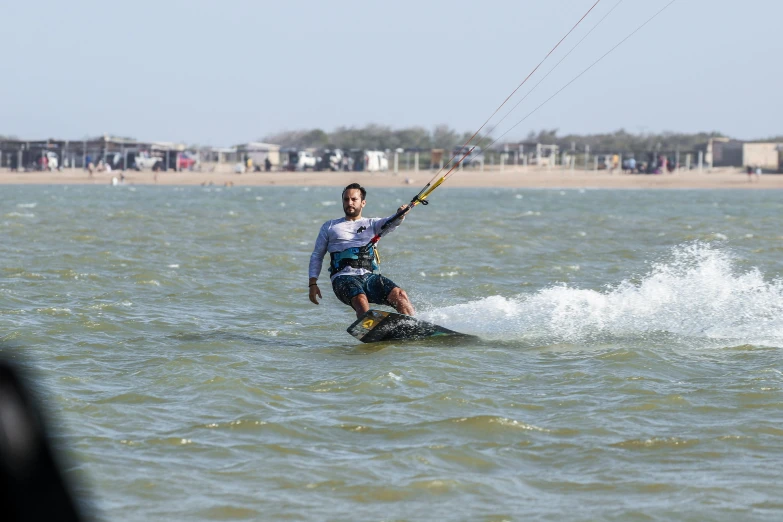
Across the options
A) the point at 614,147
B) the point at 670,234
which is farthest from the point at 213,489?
the point at 614,147

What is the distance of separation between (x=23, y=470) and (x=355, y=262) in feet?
29.3

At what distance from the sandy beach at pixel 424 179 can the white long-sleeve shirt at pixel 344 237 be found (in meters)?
70.0

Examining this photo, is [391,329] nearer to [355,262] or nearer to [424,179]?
[355,262]

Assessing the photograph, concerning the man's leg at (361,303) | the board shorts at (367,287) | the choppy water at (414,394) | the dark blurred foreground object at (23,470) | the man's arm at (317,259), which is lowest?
the choppy water at (414,394)

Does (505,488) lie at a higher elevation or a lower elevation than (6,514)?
lower

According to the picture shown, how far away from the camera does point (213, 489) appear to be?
6.12 metres

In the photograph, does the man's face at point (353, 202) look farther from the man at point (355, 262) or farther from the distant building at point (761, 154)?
the distant building at point (761, 154)

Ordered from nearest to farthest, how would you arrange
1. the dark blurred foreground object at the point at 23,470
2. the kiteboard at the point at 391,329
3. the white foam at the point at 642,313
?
1. the dark blurred foreground object at the point at 23,470
2. the kiteboard at the point at 391,329
3. the white foam at the point at 642,313

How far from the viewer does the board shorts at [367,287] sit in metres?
10.8

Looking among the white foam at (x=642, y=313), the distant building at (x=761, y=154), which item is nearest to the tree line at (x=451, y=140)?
the distant building at (x=761, y=154)

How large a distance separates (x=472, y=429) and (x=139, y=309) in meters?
7.20

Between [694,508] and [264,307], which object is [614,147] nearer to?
[264,307]

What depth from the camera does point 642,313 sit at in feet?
41.3

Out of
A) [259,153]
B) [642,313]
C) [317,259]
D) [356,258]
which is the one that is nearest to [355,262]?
[356,258]
